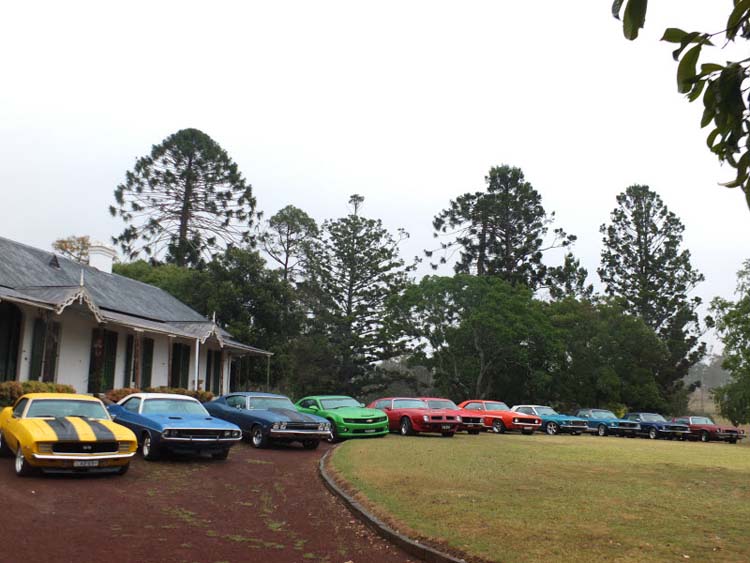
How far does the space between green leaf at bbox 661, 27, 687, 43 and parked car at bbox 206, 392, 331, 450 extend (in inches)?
561

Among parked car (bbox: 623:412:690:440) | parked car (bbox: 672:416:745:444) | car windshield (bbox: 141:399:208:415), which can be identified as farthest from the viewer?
parked car (bbox: 672:416:745:444)

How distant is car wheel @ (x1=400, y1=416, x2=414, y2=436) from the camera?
70.2ft

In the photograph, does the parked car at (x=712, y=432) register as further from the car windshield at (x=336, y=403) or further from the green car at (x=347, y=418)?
the green car at (x=347, y=418)

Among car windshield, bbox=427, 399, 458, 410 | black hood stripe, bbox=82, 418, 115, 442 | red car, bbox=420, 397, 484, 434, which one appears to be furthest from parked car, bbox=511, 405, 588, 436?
black hood stripe, bbox=82, 418, 115, 442

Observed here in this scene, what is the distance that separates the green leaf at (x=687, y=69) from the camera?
3078 mm

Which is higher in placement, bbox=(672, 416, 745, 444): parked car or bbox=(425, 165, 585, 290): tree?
bbox=(425, 165, 585, 290): tree

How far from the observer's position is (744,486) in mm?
11156

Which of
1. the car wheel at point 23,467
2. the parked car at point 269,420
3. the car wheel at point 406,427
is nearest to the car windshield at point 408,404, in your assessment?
the car wheel at point 406,427

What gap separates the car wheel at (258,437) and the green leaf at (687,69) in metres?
14.5

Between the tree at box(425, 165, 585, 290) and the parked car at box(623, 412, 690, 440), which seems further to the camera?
the tree at box(425, 165, 585, 290)

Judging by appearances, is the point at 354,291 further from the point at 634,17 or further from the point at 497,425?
the point at 634,17

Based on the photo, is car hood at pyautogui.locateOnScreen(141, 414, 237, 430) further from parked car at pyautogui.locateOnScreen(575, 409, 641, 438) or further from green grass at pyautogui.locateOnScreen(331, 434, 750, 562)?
parked car at pyautogui.locateOnScreen(575, 409, 641, 438)

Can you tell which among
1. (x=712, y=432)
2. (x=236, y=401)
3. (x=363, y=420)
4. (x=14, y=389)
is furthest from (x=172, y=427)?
(x=712, y=432)

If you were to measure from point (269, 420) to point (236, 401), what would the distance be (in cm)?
195
